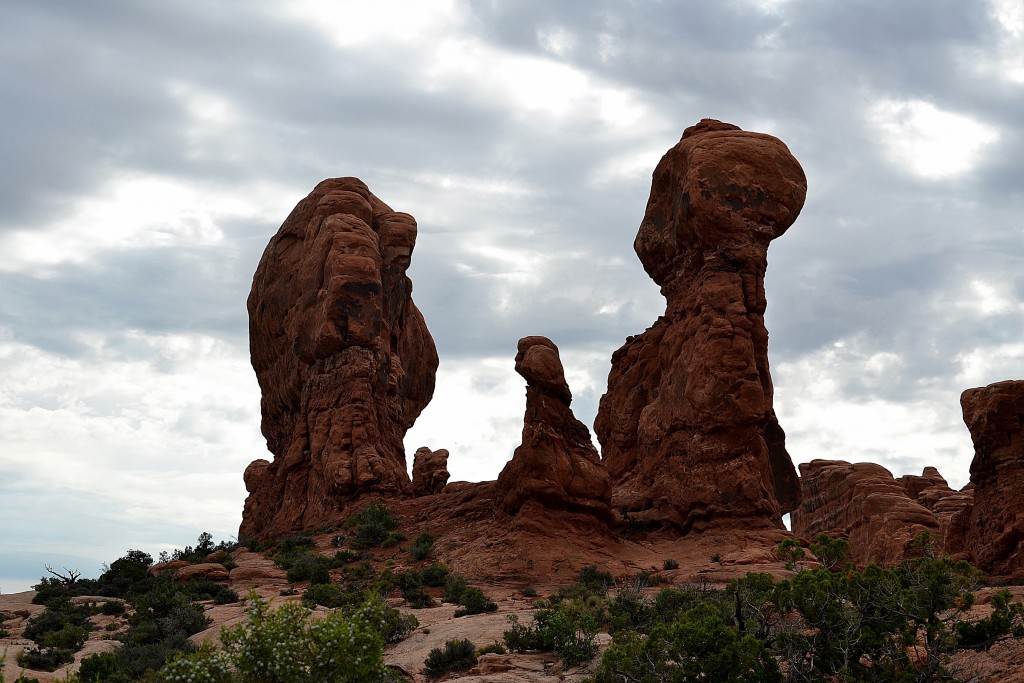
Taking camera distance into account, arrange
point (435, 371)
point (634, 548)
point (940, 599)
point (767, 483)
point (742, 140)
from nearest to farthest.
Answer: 1. point (940, 599)
2. point (634, 548)
3. point (767, 483)
4. point (742, 140)
5. point (435, 371)

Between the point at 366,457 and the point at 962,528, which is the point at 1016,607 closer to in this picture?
the point at 962,528

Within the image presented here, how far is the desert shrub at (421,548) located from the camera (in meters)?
37.8

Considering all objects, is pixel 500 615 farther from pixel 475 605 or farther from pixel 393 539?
pixel 393 539

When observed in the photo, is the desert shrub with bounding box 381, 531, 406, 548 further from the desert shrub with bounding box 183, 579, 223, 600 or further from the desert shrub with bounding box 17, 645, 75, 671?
the desert shrub with bounding box 17, 645, 75, 671

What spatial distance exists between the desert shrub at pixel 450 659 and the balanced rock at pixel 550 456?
43.5 ft

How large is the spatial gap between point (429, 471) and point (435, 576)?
51.1 ft

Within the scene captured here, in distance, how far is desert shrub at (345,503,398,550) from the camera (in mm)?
40656

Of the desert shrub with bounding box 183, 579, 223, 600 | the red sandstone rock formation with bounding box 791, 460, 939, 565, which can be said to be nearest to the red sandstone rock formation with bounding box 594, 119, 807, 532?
the red sandstone rock formation with bounding box 791, 460, 939, 565

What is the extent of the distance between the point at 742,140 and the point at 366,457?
65.0ft

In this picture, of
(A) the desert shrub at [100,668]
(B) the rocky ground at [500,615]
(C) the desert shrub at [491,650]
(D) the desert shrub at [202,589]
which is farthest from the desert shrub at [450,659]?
(D) the desert shrub at [202,589]

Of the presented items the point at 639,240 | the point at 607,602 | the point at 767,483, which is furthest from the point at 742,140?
the point at 607,602

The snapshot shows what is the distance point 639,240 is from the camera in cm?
4778

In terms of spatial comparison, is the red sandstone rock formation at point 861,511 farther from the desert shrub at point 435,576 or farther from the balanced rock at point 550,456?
the desert shrub at point 435,576

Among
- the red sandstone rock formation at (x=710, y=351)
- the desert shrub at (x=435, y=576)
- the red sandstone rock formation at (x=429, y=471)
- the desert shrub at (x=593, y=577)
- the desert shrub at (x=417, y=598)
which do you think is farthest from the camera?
the red sandstone rock formation at (x=429, y=471)
